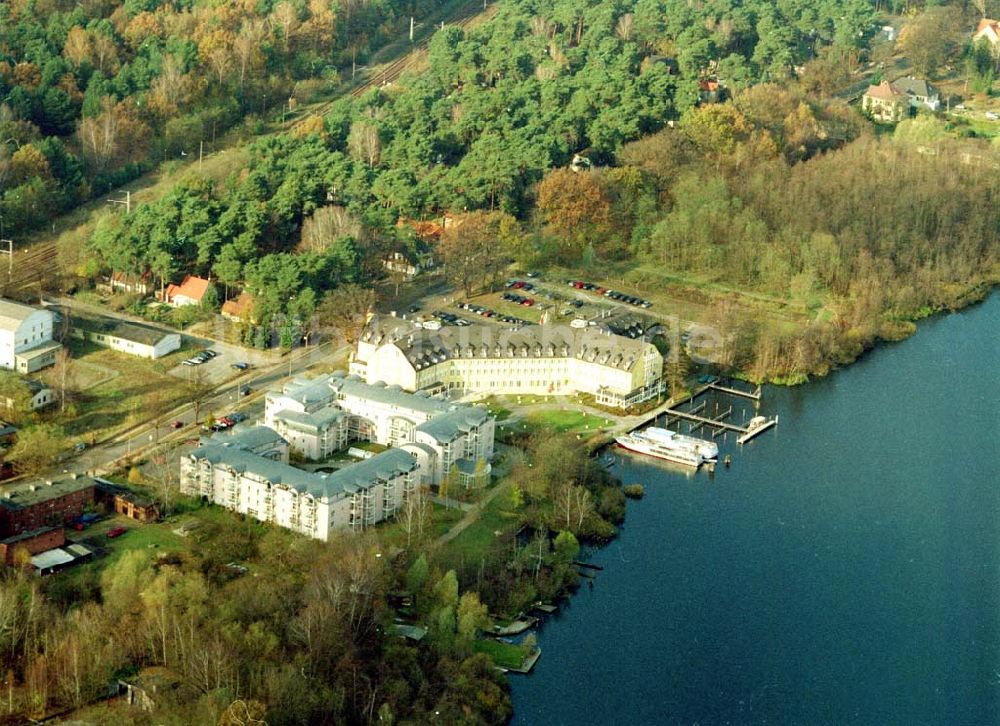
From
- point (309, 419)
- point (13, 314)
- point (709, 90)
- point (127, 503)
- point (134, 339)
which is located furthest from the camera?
point (709, 90)

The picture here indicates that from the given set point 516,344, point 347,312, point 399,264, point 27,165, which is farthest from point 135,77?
point 516,344

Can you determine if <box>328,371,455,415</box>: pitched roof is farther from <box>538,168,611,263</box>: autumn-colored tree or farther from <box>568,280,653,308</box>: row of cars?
<box>538,168,611,263</box>: autumn-colored tree

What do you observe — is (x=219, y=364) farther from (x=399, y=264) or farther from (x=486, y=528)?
(x=486, y=528)

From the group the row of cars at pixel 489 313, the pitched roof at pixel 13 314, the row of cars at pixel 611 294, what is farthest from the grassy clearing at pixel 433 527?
the row of cars at pixel 611 294

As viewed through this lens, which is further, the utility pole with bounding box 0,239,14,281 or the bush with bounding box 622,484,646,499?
the utility pole with bounding box 0,239,14,281

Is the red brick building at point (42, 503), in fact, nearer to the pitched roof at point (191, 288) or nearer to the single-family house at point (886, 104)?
the pitched roof at point (191, 288)

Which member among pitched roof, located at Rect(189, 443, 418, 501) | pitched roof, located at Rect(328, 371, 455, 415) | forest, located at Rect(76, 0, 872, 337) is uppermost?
forest, located at Rect(76, 0, 872, 337)

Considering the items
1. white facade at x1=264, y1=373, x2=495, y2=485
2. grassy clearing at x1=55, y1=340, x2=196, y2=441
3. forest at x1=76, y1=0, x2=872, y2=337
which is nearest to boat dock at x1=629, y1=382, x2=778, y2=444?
white facade at x1=264, y1=373, x2=495, y2=485
